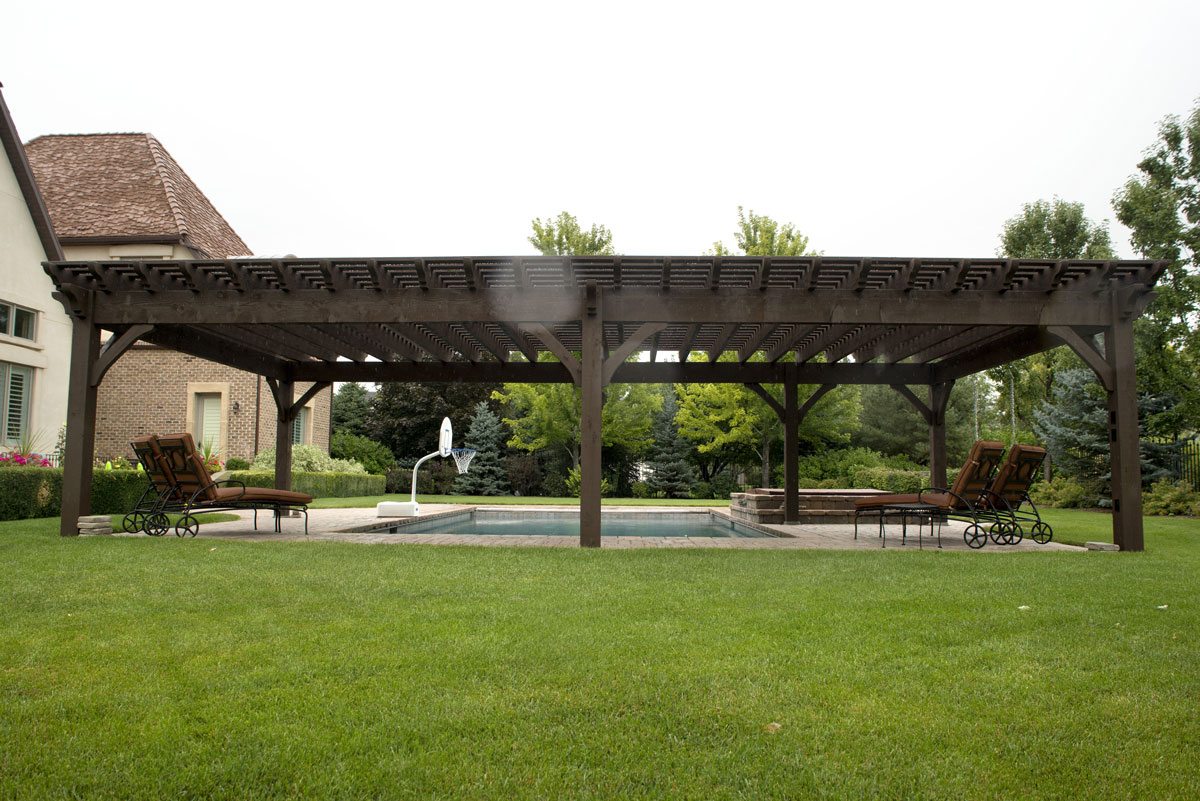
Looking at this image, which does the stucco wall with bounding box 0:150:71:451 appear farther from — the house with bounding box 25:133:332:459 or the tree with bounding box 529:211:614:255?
the tree with bounding box 529:211:614:255

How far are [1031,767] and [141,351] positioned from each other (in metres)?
24.4

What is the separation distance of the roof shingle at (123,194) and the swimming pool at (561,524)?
11.0 meters

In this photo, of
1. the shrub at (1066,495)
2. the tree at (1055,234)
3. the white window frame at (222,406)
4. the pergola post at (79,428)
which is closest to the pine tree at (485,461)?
the white window frame at (222,406)

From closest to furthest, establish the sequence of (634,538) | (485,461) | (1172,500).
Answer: (634,538) → (1172,500) → (485,461)

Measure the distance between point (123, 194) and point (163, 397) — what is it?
606 centimetres

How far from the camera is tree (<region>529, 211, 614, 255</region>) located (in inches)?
952

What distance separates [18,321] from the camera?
55.9ft

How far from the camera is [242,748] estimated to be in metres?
2.63

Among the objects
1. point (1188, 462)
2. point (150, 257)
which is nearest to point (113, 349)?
point (150, 257)

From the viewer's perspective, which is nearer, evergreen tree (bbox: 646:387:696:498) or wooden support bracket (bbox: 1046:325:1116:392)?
wooden support bracket (bbox: 1046:325:1116:392)

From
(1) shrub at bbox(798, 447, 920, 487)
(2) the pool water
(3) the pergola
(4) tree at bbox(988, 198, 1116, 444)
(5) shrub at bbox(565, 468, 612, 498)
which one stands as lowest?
(2) the pool water

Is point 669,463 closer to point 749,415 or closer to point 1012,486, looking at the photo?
point 749,415

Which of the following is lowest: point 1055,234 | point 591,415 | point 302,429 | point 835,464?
point 835,464

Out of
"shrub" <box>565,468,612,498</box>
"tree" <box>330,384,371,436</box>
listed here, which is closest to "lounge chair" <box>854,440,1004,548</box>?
"shrub" <box>565,468,612,498</box>
